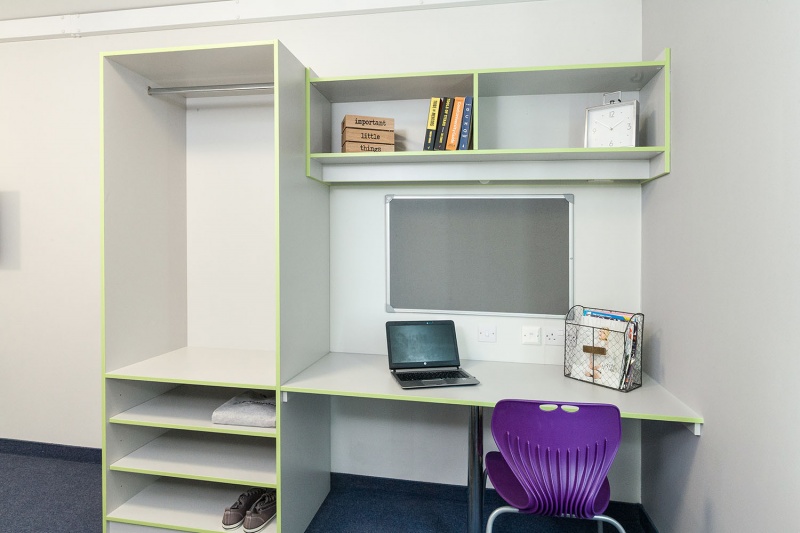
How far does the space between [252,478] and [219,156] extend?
167 cm

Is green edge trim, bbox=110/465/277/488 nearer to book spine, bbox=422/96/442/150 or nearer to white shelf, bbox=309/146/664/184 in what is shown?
white shelf, bbox=309/146/664/184

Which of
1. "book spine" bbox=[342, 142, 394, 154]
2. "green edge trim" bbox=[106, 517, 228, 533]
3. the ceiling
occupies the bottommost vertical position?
"green edge trim" bbox=[106, 517, 228, 533]

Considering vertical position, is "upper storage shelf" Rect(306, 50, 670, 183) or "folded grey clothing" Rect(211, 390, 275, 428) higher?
"upper storage shelf" Rect(306, 50, 670, 183)

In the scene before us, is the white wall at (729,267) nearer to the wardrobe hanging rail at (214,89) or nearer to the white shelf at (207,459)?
the white shelf at (207,459)

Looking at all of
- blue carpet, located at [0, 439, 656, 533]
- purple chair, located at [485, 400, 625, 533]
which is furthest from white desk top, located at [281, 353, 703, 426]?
blue carpet, located at [0, 439, 656, 533]

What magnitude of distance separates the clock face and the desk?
103 cm

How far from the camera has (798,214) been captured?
1.09 metres

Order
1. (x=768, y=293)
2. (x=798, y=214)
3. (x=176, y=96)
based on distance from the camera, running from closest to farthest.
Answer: (x=798, y=214), (x=768, y=293), (x=176, y=96)

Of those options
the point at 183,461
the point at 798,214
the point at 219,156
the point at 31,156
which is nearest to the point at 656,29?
the point at 798,214

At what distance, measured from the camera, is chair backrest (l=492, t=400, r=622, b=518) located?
1.47 metres

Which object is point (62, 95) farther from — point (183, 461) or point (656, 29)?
point (656, 29)

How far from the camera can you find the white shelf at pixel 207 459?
6.51 ft

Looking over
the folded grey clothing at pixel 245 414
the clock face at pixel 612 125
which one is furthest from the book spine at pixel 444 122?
the folded grey clothing at pixel 245 414

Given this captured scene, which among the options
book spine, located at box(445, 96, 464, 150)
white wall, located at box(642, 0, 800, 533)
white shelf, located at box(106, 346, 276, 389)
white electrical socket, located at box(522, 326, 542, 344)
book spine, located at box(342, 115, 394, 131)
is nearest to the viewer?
white wall, located at box(642, 0, 800, 533)
